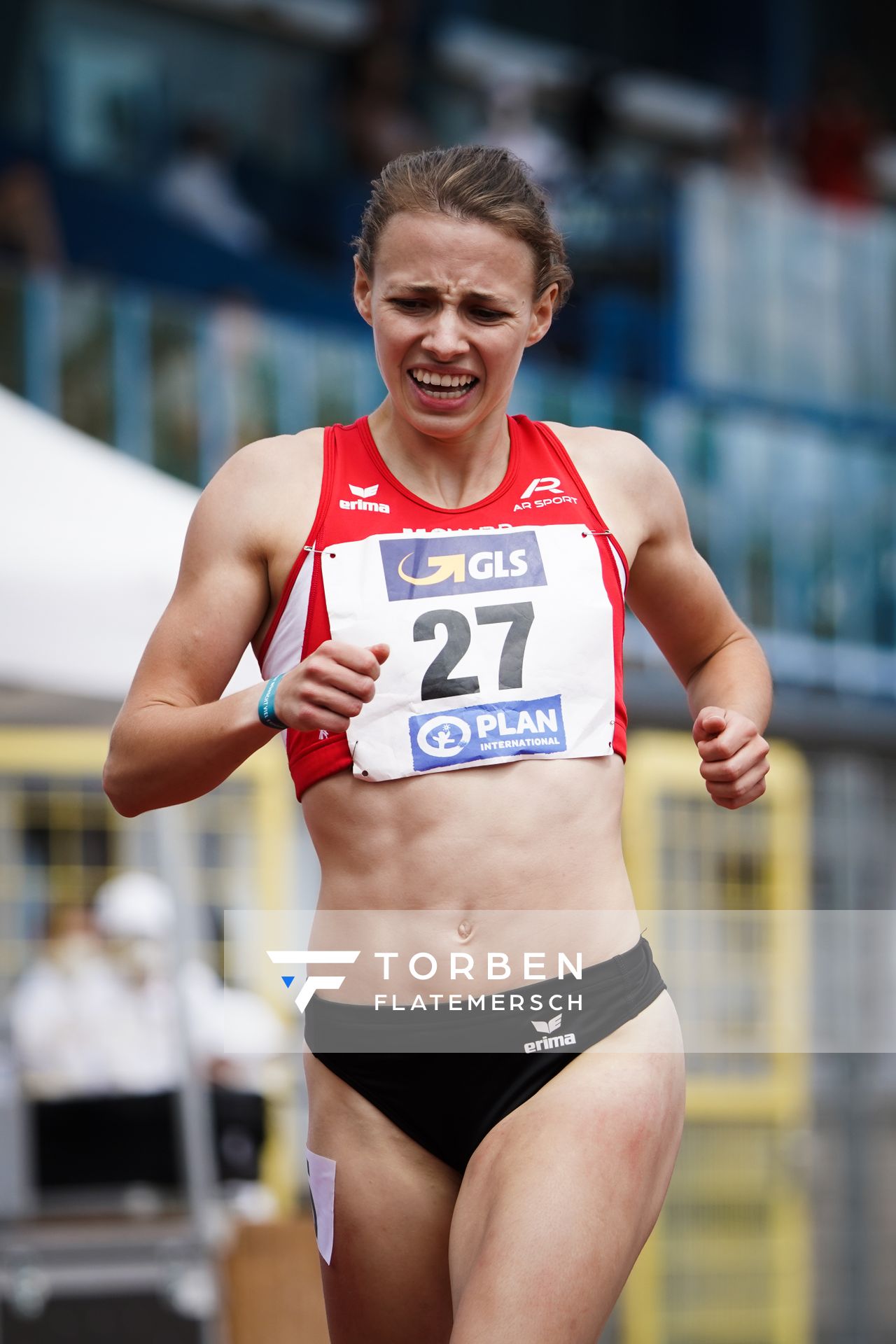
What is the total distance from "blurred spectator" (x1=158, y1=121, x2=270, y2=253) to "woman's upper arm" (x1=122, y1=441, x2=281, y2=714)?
8.36 m

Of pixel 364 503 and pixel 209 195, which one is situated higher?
pixel 209 195

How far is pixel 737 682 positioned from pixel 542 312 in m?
0.60

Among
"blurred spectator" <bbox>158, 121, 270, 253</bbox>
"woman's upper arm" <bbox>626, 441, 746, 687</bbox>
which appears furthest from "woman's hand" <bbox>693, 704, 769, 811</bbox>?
"blurred spectator" <bbox>158, 121, 270, 253</bbox>

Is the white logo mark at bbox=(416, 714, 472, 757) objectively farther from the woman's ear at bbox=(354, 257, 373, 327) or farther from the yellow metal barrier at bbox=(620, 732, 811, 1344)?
the yellow metal barrier at bbox=(620, 732, 811, 1344)

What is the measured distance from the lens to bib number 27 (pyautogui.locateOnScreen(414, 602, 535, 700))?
8.30 ft

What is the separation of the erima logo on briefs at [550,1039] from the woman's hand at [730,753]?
0.36m

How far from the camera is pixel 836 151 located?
12.9m

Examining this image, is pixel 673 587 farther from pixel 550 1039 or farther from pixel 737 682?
pixel 550 1039

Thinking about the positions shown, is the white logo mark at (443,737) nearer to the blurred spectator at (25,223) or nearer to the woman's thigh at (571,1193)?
the woman's thigh at (571,1193)

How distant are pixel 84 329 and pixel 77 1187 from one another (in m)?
3.57

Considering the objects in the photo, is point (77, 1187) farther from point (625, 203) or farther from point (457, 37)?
point (457, 37)

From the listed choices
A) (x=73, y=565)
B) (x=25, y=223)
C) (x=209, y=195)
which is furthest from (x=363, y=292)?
(x=209, y=195)

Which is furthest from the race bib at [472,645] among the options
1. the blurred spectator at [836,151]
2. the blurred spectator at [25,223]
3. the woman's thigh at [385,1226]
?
the blurred spectator at [836,151]

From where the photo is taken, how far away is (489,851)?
2.50 m
